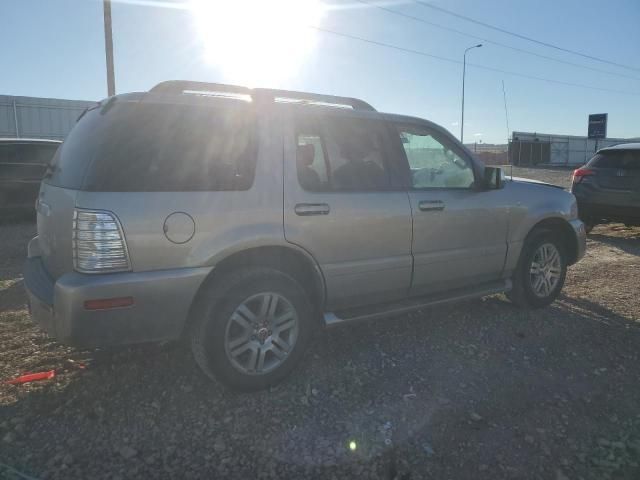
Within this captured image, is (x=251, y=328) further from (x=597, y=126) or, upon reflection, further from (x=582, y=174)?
(x=597, y=126)

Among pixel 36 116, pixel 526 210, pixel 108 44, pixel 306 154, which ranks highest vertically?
pixel 108 44

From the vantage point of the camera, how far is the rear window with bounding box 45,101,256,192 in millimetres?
2834

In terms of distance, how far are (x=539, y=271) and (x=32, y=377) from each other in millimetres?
4450

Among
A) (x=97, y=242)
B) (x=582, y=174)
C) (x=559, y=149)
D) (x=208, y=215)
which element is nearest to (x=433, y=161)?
(x=208, y=215)

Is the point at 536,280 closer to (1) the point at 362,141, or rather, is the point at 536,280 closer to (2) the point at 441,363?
(2) the point at 441,363

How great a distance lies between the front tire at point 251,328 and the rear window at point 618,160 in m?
7.51

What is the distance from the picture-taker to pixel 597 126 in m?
30.6

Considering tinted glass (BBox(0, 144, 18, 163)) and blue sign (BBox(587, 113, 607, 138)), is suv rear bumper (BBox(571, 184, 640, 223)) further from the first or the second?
blue sign (BBox(587, 113, 607, 138))

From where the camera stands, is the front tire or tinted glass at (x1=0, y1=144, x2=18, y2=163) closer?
the front tire

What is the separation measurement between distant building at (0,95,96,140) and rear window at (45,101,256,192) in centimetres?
2251

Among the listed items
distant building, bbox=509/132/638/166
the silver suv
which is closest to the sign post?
distant building, bbox=509/132/638/166

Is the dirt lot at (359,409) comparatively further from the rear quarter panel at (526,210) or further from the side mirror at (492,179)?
the side mirror at (492,179)

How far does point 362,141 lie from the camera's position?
3.82 meters

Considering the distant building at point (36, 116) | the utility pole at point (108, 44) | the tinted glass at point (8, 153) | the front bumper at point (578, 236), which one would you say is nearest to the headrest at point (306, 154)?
the front bumper at point (578, 236)
